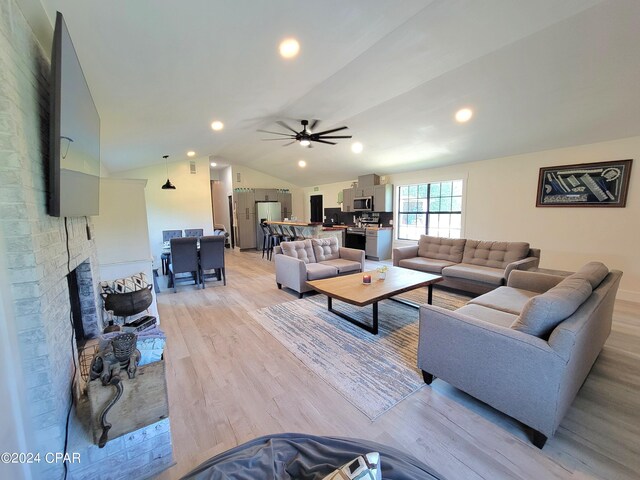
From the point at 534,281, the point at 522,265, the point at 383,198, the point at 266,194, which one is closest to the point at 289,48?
the point at 534,281

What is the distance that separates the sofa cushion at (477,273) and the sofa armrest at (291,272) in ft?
7.58

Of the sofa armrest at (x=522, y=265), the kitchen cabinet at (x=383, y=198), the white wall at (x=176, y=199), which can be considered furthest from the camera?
the kitchen cabinet at (x=383, y=198)

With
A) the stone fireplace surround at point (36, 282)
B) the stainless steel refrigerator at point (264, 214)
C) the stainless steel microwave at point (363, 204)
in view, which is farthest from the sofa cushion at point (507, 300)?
the stainless steel refrigerator at point (264, 214)

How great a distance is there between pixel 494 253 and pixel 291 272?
3344 millimetres

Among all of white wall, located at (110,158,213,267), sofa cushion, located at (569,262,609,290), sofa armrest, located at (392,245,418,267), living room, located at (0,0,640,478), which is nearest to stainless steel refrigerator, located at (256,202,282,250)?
white wall, located at (110,158,213,267)

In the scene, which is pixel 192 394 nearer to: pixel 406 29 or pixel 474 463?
pixel 474 463

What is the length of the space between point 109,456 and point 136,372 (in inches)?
17.1

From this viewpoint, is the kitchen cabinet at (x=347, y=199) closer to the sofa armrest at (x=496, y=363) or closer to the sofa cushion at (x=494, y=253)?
the sofa cushion at (x=494, y=253)

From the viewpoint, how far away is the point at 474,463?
1.42m

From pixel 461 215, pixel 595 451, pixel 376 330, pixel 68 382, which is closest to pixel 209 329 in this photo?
pixel 68 382

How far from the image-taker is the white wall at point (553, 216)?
3.70m

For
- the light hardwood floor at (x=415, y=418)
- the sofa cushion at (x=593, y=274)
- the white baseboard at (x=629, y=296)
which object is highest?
the sofa cushion at (x=593, y=274)

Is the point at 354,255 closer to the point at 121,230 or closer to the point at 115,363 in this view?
the point at 121,230

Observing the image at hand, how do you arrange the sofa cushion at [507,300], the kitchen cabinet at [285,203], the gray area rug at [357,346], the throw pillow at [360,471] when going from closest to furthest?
the throw pillow at [360,471]
the gray area rug at [357,346]
the sofa cushion at [507,300]
the kitchen cabinet at [285,203]
